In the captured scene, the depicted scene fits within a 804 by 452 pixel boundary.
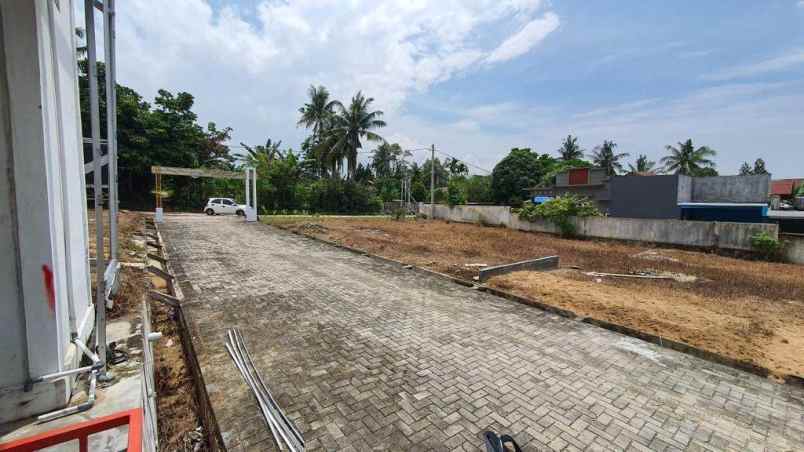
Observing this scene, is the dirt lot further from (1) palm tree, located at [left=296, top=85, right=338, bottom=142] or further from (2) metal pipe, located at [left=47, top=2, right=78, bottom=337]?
(1) palm tree, located at [left=296, top=85, right=338, bottom=142]

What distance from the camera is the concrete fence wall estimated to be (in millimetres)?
13047

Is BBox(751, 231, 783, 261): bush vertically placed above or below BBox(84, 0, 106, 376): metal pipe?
below

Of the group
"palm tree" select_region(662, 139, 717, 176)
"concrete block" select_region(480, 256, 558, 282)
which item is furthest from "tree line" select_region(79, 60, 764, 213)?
"concrete block" select_region(480, 256, 558, 282)

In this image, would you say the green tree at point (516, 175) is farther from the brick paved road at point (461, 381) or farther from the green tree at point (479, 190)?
the brick paved road at point (461, 381)

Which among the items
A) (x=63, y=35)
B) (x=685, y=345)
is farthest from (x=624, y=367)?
(x=63, y=35)

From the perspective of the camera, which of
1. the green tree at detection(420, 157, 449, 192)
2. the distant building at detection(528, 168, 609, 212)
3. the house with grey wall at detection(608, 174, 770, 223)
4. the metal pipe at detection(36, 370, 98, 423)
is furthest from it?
the green tree at detection(420, 157, 449, 192)

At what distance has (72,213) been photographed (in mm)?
2781

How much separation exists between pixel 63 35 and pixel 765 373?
780 centimetres

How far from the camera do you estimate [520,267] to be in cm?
911

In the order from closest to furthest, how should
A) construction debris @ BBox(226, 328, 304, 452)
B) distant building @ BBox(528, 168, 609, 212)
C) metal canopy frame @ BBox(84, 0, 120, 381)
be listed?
metal canopy frame @ BBox(84, 0, 120, 381)
construction debris @ BBox(226, 328, 304, 452)
distant building @ BBox(528, 168, 609, 212)

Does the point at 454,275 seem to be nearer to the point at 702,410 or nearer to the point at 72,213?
the point at 702,410

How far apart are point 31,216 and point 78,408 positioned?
1.25 m

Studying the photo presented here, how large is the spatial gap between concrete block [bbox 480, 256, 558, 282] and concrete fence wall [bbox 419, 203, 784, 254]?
8.79 m

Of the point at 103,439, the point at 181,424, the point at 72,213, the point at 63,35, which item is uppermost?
the point at 63,35
